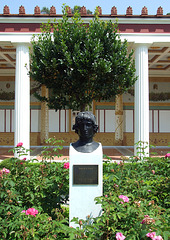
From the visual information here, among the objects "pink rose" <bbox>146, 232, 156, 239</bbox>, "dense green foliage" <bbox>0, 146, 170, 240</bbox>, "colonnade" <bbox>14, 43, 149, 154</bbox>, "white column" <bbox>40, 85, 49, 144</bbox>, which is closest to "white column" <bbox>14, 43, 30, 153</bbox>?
"colonnade" <bbox>14, 43, 149, 154</bbox>

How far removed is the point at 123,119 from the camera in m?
17.9

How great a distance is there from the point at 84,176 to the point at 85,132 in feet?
2.48

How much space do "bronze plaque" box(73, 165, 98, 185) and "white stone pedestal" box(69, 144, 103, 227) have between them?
23 mm

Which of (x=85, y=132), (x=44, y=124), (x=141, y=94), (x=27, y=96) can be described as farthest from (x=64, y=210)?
(x=44, y=124)

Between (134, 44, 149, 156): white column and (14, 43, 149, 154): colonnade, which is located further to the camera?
(134, 44, 149, 156): white column

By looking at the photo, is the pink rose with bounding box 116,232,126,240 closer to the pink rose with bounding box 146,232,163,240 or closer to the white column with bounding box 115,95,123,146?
the pink rose with bounding box 146,232,163,240

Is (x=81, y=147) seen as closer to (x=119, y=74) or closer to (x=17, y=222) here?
(x=17, y=222)

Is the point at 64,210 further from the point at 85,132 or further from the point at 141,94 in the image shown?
the point at 141,94

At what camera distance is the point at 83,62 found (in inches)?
301

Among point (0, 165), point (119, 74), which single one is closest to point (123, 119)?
point (119, 74)

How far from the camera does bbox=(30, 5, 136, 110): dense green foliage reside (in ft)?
25.4

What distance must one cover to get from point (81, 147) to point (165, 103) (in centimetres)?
1631

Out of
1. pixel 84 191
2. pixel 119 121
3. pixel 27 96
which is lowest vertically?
pixel 84 191

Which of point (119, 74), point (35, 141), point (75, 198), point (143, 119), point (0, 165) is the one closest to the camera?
point (75, 198)
